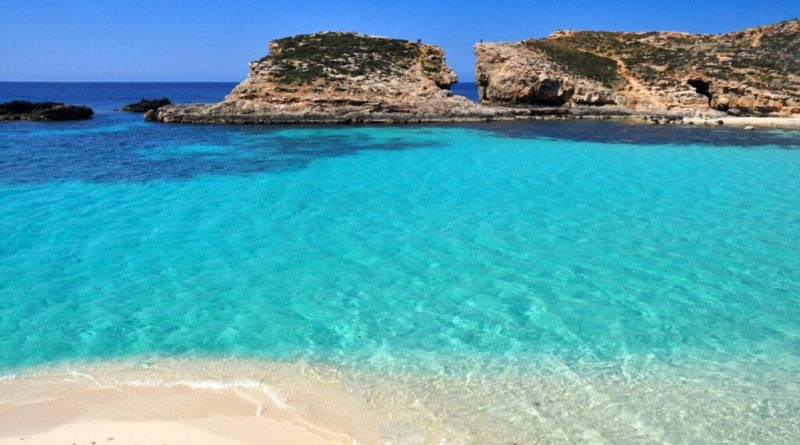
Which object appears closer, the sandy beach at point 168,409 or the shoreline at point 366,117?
the sandy beach at point 168,409

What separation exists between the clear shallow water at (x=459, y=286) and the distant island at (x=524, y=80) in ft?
66.0

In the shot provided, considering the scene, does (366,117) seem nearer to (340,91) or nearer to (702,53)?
(340,91)

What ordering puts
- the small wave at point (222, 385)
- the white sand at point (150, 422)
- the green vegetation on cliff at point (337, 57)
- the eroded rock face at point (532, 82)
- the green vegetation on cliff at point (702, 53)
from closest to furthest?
the white sand at point (150, 422)
the small wave at point (222, 385)
the green vegetation on cliff at point (337, 57)
the green vegetation on cliff at point (702, 53)
the eroded rock face at point (532, 82)

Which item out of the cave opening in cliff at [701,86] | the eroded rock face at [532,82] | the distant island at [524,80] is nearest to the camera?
the distant island at [524,80]

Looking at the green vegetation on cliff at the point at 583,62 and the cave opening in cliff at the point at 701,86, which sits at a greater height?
the green vegetation on cliff at the point at 583,62

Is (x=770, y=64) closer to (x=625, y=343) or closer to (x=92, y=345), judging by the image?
(x=625, y=343)

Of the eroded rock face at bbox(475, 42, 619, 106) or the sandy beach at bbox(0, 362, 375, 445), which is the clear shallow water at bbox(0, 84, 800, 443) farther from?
Answer: the eroded rock face at bbox(475, 42, 619, 106)

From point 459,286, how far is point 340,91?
32725 millimetres

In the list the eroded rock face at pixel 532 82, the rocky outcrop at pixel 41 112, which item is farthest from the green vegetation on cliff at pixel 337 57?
the rocky outcrop at pixel 41 112

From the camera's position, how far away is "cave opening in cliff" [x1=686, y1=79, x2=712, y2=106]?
43875 mm

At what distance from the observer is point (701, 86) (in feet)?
148

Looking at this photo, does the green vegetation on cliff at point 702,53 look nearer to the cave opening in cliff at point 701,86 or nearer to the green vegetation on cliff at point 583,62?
the green vegetation on cliff at point 583,62

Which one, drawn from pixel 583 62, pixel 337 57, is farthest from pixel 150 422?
pixel 583 62

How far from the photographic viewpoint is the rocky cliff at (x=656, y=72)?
4203 cm
